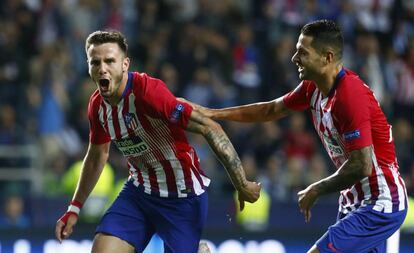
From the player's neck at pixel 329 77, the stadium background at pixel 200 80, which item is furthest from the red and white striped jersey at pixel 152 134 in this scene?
the stadium background at pixel 200 80

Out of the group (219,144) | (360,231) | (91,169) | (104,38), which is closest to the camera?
(360,231)

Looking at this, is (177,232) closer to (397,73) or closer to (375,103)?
(375,103)

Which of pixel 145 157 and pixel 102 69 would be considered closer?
pixel 102 69

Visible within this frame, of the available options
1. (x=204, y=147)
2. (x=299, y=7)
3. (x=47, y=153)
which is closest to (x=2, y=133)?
(x=47, y=153)

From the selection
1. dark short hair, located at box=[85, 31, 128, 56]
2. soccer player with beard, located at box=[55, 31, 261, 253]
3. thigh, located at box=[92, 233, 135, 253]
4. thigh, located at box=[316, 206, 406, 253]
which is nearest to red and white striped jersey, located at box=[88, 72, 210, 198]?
soccer player with beard, located at box=[55, 31, 261, 253]

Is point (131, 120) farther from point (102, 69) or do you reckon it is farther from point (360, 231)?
point (360, 231)

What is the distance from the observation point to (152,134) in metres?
6.91

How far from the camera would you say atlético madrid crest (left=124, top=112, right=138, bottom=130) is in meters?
6.87

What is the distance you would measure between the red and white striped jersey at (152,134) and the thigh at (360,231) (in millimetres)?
1054

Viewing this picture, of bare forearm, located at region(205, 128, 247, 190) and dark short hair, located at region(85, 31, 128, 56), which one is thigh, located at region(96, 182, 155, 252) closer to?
bare forearm, located at region(205, 128, 247, 190)

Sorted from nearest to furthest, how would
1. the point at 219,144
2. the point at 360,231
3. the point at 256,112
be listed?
the point at 360,231 → the point at 219,144 → the point at 256,112

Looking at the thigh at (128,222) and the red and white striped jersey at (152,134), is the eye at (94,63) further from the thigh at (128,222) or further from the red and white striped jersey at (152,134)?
the thigh at (128,222)

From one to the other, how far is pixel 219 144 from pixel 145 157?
0.57m

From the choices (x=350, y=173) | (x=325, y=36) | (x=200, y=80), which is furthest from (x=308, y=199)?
(x=200, y=80)
